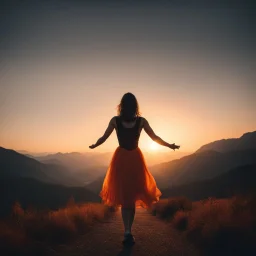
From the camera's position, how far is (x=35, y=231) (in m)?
5.64

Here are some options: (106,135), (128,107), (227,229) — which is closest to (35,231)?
(106,135)

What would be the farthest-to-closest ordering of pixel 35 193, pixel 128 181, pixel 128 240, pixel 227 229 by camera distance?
pixel 35 193 < pixel 128 181 < pixel 128 240 < pixel 227 229

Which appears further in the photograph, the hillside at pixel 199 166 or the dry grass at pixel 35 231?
the hillside at pixel 199 166

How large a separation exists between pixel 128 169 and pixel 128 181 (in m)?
0.23

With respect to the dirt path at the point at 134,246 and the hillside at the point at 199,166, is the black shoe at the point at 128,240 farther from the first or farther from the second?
the hillside at the point at 199,166

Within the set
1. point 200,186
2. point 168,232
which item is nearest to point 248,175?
point 200,186

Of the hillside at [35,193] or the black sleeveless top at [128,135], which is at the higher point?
the black sleeveless top at [128,135]

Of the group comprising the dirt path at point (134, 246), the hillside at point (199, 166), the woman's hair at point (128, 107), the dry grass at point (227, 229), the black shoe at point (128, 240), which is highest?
the hillside at point (199, 166)

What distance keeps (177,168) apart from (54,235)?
182545mm

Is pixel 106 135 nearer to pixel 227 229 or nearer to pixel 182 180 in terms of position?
Result: pixel 227 229

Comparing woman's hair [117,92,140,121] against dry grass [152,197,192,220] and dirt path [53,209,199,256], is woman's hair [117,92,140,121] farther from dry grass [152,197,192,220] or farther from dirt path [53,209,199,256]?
dry grass [152,197,192,220]

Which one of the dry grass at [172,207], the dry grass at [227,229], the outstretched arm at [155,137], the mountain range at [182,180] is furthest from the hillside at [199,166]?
the outstretched arm at [155,137]

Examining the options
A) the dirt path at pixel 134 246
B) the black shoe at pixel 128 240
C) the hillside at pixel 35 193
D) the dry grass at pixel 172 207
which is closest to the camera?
the dirt path at pixel 134 246

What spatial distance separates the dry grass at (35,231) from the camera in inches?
177
